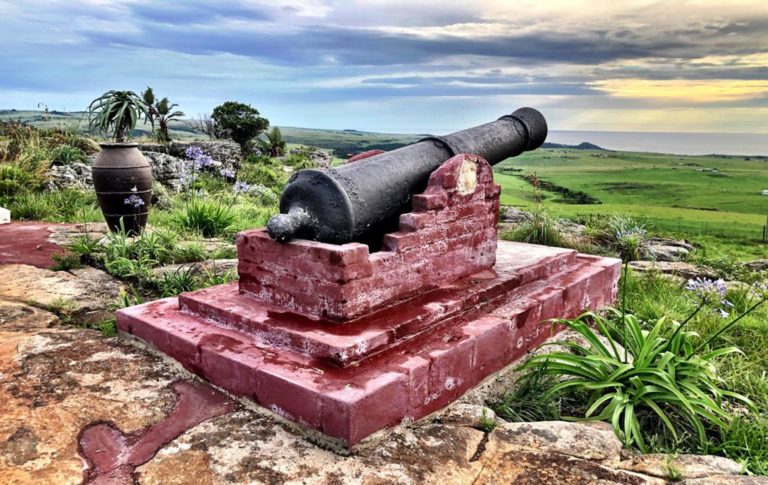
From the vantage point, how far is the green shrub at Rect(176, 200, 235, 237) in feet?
25.3

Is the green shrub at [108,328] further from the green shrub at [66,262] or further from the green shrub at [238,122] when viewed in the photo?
the green shrub at [238,122]

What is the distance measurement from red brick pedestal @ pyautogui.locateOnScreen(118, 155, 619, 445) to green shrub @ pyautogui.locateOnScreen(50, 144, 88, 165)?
8.97 metres

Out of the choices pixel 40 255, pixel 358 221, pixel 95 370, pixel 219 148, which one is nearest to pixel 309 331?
pixel 358 221

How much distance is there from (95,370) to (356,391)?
5.39 feet

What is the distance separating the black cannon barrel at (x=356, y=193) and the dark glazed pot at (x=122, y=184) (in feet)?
13.1

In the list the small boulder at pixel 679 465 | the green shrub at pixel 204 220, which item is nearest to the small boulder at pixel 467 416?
the small boulder at pixel 679 465

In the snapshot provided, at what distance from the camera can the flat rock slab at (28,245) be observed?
583cm

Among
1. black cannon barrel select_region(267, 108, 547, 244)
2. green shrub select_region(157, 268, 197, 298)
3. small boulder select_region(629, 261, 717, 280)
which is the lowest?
small boulder select_region(629, 261, 717, 280)

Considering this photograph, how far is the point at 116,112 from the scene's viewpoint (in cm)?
778

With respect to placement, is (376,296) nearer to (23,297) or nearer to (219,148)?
(23,297)

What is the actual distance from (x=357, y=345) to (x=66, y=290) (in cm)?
312

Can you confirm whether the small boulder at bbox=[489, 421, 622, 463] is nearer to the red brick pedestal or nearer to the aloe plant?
the red brick pedestal

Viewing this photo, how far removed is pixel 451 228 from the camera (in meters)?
4.00

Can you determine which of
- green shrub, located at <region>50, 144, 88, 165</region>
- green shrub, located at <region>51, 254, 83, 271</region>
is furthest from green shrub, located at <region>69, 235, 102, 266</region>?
green shrub, located at <region>50, 144, 88, 165</region>
